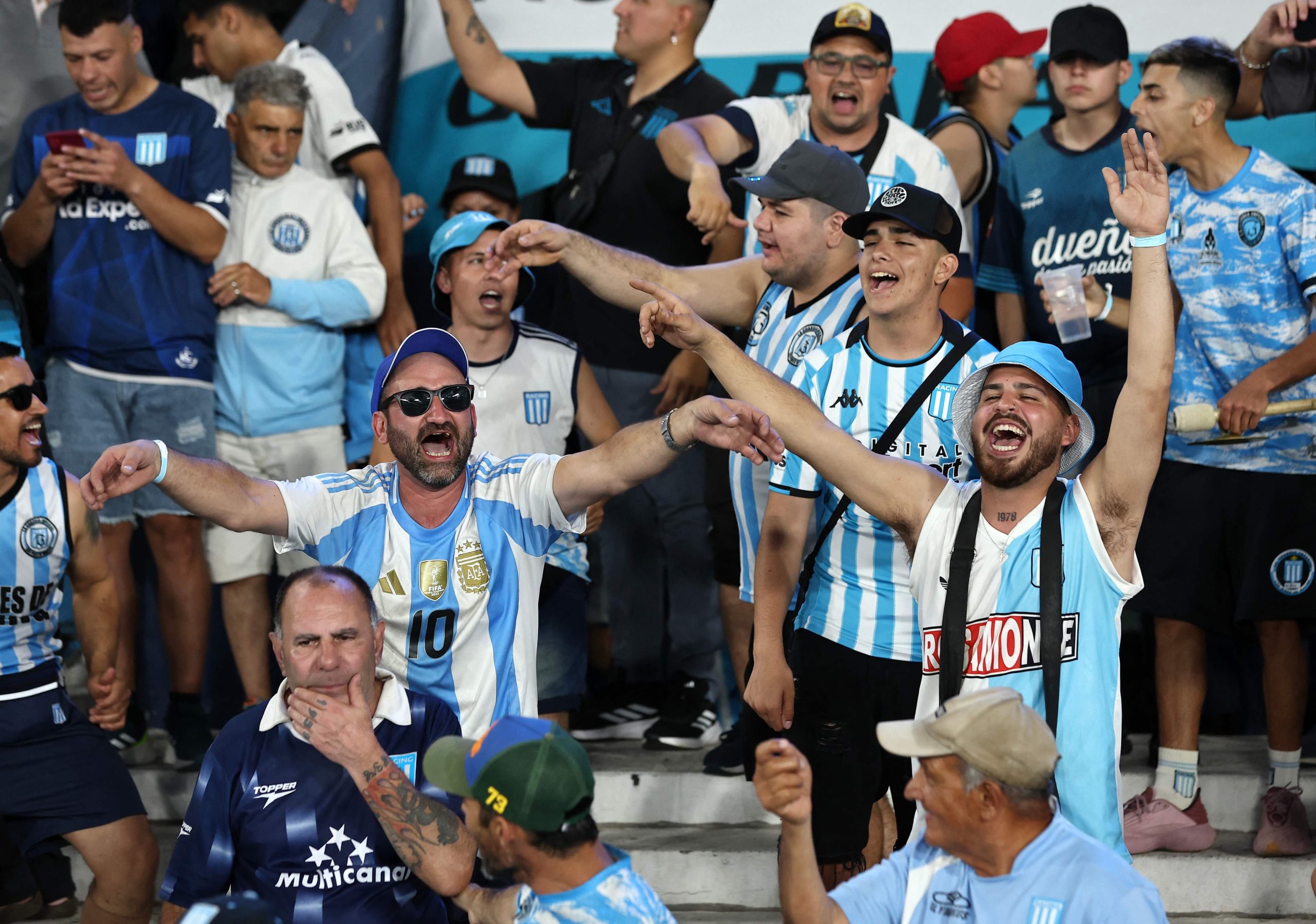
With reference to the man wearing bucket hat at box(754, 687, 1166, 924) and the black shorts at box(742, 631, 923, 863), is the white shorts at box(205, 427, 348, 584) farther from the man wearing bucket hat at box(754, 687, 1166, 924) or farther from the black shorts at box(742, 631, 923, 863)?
the man wearing bucket hat at box(754, 687, 1166, 924)

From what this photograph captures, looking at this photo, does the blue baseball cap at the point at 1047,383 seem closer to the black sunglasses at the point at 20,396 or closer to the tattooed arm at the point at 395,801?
the tattooed arm at the point at 395,801

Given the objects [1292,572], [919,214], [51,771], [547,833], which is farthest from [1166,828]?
[51,771]

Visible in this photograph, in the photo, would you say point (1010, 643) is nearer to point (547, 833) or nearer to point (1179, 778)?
point (547, 833)

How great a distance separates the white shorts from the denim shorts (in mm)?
154

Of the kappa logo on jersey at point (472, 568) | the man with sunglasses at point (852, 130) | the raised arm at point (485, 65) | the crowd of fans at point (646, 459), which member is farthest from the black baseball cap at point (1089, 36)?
the kappa logo on jersey at point (472, 568)

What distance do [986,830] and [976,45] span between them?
3.98 meters

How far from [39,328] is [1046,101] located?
4538mm

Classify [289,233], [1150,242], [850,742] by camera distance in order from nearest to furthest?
[1150,242] < [850,742] < [289,233]

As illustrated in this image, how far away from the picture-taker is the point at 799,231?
4660 millimetres

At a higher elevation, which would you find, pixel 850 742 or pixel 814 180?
pixel 814 180

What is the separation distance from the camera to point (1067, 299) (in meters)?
4.98

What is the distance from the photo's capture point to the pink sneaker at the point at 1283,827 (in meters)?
4.87

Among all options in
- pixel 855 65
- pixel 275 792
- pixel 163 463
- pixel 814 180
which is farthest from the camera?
pixel 855 65

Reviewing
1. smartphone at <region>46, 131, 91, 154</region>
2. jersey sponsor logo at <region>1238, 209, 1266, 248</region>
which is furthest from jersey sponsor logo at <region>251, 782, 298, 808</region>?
jersey sponsor logo at <region>1238, 209, 1266, 248</region>
